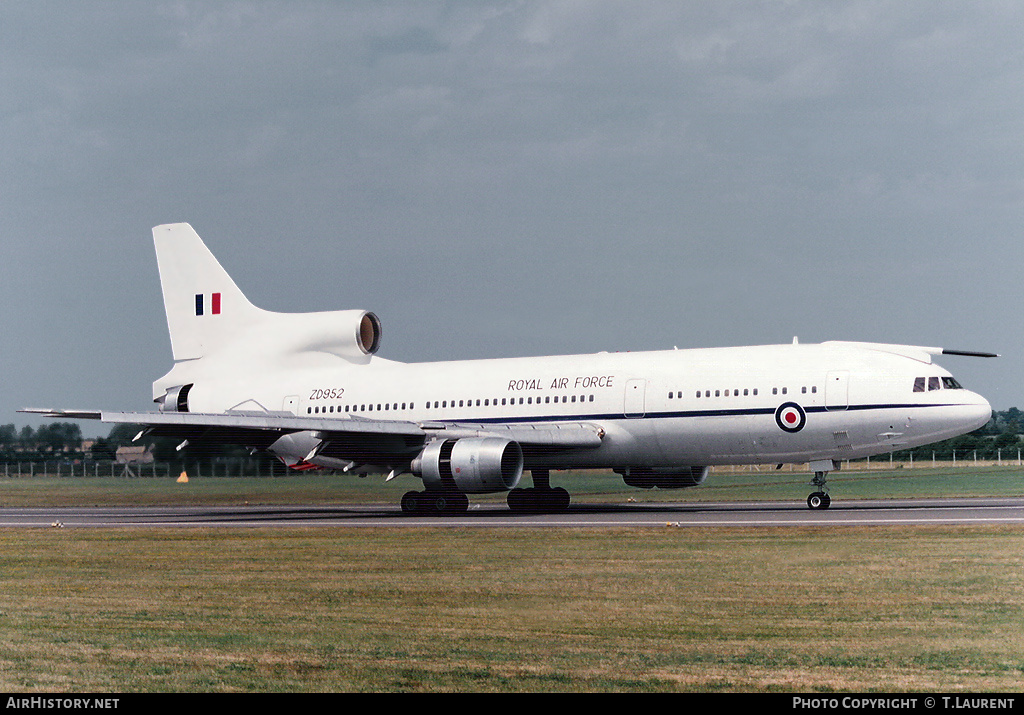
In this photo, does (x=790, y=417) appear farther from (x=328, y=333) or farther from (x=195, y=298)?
(x=195, y=298)

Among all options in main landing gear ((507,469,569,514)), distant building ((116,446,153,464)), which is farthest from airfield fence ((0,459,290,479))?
main landing gear ((507,469,569,514))

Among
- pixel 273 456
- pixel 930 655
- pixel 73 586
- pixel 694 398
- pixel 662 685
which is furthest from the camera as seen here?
pixel 273 456

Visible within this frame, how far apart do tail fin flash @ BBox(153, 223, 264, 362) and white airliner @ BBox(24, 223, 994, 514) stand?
6.05 feet

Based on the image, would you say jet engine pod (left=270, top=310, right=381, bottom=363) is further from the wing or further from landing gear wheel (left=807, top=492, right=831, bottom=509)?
landing gear wheel (left=807, top=492, right=831, bottom=509)

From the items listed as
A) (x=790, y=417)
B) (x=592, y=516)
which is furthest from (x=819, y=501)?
(x=592, y=516)

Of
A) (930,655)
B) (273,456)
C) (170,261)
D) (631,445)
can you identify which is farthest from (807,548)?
(170,261)

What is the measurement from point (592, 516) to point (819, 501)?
5461 millimetres

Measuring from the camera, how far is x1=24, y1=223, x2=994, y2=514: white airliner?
99.6ft

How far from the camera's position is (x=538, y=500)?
34.2 m

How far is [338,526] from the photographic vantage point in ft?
86.9

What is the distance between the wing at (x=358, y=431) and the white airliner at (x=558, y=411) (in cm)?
5

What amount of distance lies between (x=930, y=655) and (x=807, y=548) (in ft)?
29.9
